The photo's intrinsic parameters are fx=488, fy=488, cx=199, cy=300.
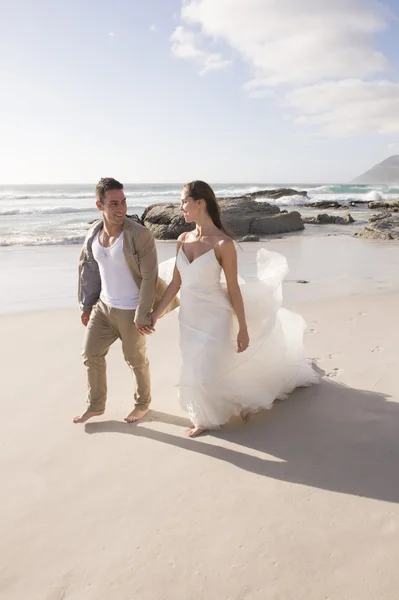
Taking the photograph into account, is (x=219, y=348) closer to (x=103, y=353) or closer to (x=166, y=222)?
(x=103, y=353)

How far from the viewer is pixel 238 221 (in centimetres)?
1731

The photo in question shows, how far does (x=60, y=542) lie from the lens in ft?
8.21

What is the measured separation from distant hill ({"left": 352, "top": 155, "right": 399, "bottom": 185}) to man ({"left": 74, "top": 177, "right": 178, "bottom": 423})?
150601mm

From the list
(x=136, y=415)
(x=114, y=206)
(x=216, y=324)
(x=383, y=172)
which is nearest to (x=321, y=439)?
(x=216, y=324)

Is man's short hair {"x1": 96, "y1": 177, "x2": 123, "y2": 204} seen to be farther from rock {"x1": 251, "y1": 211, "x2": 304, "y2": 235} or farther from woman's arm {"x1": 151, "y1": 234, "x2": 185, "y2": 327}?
rock {"x1": 251, "y1": 211, "x2": 304, "y2": 235}

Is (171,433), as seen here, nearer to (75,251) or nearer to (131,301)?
(131,301)

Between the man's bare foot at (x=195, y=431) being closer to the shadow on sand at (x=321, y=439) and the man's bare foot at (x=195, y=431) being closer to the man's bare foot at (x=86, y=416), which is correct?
the shadow on sand at (x=321, y=439)

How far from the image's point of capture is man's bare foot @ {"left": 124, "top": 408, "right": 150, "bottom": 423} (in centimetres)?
382

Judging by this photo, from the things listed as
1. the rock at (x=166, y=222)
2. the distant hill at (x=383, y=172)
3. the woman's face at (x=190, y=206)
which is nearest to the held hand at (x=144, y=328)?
the woman's face at (x=190, y=206)

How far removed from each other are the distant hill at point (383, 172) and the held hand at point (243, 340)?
151 meters

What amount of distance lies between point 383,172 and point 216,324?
173 m

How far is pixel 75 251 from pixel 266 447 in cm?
1108

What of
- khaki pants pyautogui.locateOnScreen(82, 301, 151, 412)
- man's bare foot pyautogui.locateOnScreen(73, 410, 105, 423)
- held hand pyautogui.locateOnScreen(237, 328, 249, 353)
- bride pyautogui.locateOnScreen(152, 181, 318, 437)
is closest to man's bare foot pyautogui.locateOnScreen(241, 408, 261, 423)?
bride pyautogui.locateOnScreen(152, 181, 318, 437)

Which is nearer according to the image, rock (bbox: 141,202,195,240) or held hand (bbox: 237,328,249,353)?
held hand (bbox: 237,328,249,353)
